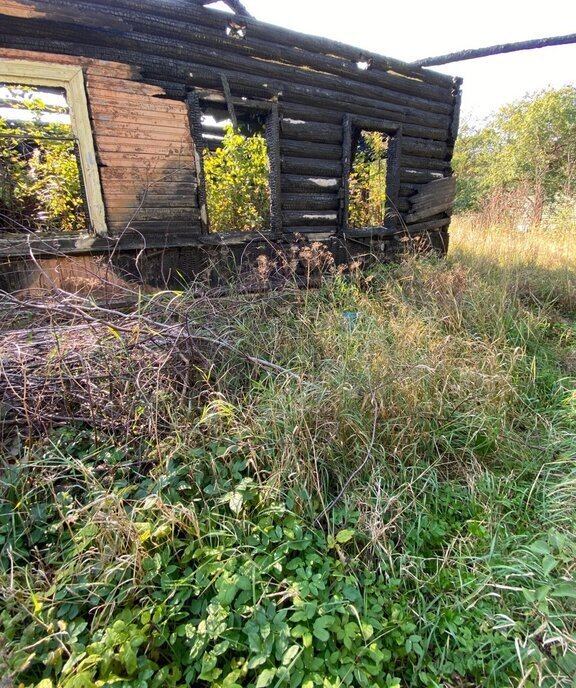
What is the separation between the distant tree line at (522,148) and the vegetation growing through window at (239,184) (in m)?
5.26

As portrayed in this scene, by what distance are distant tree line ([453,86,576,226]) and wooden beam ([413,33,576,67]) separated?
126 inches

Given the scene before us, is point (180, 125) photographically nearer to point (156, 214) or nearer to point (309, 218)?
point (156, 214)

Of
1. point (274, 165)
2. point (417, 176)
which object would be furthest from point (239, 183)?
point (417, 176)

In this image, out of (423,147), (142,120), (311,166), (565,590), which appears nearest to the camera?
(565,590)

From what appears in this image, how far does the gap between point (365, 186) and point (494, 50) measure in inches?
93.3

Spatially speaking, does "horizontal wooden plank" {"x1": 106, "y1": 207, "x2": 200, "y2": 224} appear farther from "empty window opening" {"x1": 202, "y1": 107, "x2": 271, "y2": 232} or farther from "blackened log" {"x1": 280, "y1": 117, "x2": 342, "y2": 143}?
"blackened log" {"x1": 280, "y1": 117, "x2": 342, "y2": 143}

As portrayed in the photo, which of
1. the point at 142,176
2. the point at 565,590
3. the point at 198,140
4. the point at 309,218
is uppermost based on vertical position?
the point at 198,140

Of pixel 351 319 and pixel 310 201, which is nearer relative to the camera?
pixel 351 319

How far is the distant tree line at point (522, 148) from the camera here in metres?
9.42

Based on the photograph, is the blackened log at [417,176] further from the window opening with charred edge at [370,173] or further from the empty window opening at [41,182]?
the empty window opening at [41,182]

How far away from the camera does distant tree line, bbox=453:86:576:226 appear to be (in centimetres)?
942

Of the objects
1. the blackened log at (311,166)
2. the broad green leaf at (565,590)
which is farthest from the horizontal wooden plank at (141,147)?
the broad green leaf at (565,590)

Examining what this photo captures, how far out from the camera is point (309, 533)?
150 cm

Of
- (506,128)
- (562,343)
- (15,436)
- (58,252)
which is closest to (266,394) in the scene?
(15,436)
